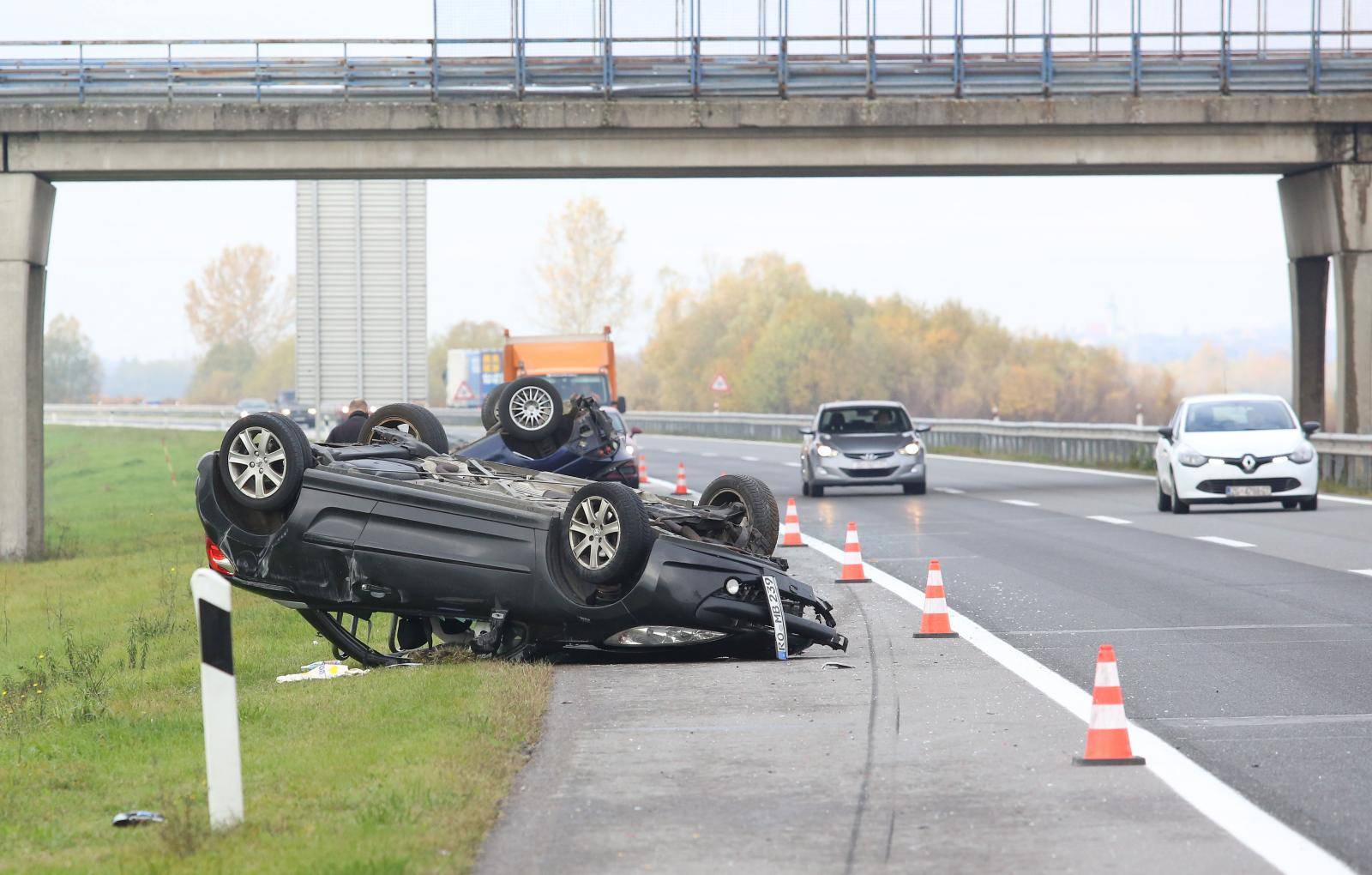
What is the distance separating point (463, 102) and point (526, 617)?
20.0 metres

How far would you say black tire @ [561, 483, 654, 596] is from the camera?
10.7 meters

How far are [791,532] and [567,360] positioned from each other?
624 inches

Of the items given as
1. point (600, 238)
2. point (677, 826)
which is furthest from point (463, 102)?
point (600, 238)

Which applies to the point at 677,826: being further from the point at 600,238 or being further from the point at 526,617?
the point at 600,238

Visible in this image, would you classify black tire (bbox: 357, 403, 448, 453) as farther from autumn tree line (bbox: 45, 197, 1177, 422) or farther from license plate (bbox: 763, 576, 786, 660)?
autumn tree line (bbox: 45, 197, 1177, 422)

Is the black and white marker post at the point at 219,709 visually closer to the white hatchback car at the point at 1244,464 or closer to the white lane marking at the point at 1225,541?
the white lane marking at the point at 1225,541

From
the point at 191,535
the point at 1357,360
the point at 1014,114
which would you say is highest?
the point at 1014,114

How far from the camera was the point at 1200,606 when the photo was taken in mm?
14008

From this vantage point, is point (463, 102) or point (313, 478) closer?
point (313, 478)

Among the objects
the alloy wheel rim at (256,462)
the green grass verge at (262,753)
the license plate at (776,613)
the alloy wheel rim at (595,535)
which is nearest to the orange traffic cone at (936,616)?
the license plate at (776,613)

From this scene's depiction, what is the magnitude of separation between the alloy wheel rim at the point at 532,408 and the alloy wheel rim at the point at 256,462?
727 centimetres

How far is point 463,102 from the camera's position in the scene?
29.8 meters

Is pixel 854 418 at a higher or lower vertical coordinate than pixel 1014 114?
lower

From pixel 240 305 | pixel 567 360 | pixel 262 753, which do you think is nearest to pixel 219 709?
pixel 262 753
